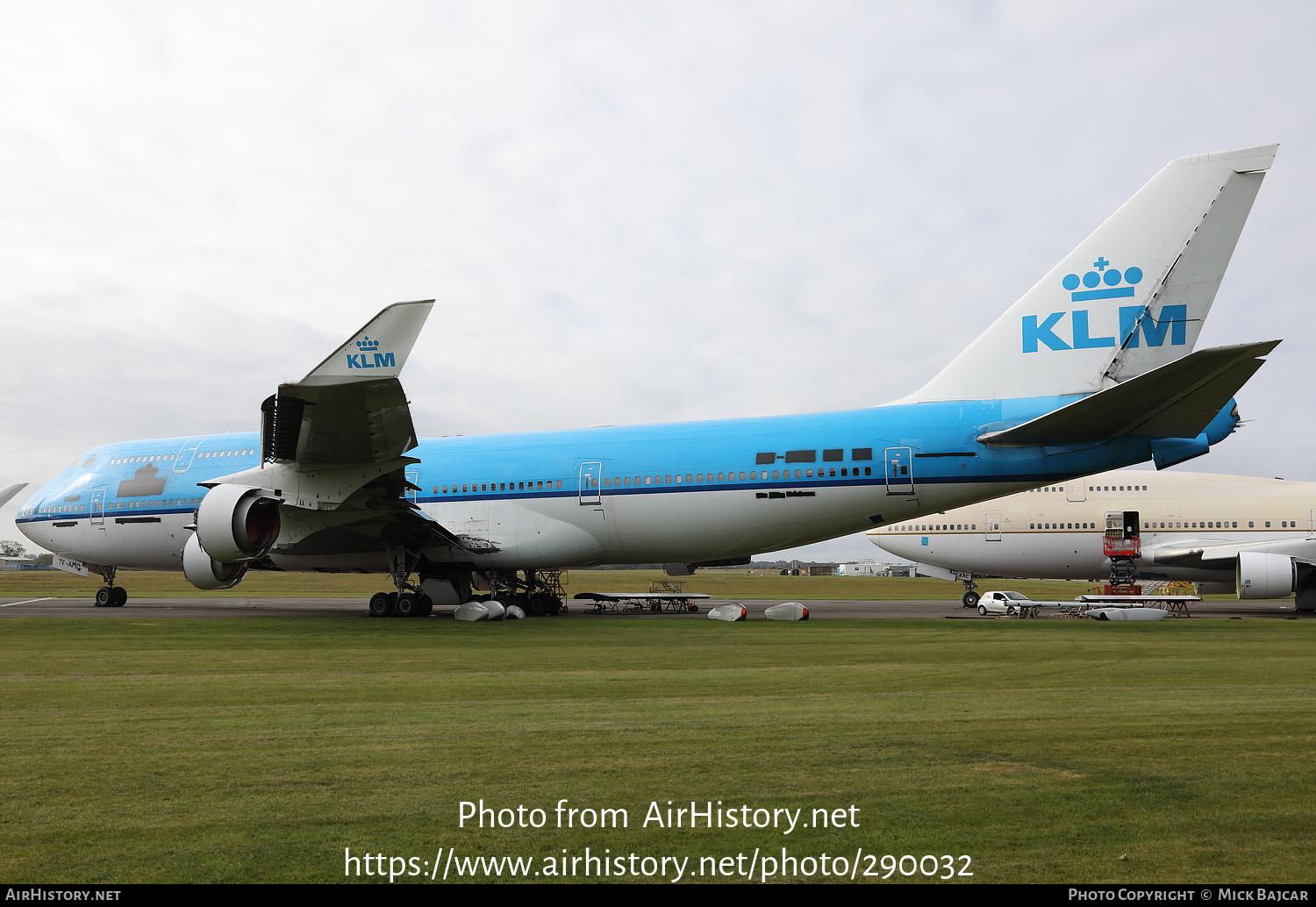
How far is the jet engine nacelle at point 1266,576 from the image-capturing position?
74.5 feet

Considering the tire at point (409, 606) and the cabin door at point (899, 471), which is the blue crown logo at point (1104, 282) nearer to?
the cabin door at point (899, 471)

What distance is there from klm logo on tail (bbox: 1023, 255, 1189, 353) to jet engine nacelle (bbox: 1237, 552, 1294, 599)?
39.9 feet

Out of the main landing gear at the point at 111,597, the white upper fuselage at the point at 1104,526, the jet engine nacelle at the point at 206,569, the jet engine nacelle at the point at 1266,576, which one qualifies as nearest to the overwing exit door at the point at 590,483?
the jet engine nacelle at the point at 206,569

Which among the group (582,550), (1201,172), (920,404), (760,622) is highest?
(1201,172)

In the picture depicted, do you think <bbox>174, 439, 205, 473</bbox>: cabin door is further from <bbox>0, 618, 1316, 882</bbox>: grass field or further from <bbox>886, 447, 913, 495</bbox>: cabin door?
<bbox>886, 447, 913, 495</bbox>: cabin door

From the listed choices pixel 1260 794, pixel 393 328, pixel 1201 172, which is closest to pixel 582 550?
pixel 393 328

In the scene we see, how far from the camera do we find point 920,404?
16609mm

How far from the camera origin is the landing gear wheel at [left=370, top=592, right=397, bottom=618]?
18.9 meters

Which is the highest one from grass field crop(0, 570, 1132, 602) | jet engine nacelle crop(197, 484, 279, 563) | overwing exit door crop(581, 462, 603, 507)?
overwing exit door crop(581, 462, 603, 507)

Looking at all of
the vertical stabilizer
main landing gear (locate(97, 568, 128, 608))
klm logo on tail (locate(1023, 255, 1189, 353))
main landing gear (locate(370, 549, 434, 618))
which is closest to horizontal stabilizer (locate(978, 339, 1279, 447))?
the vertical stabilizer

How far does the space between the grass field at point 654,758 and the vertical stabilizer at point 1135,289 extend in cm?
676

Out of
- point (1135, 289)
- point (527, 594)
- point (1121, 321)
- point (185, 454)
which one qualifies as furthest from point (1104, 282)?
point (185, 454)
